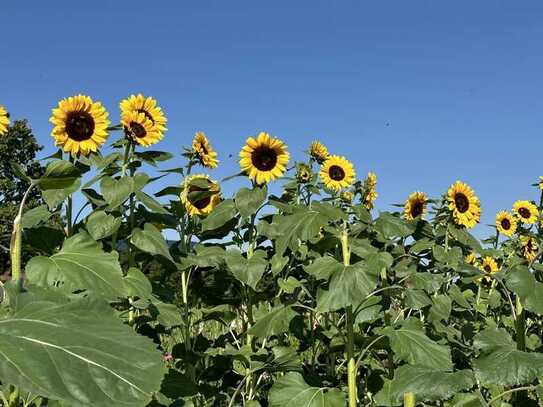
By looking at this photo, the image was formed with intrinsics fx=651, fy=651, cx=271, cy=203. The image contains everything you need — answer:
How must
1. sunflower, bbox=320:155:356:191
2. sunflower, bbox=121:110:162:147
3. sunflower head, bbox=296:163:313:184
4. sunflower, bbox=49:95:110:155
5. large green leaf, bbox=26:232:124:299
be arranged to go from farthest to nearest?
sunflower, bbox=320:155:356:191 < sunflower head, bbox=296:163:313:184 < sunflower, bbox=121:110:162:147 < sunflower, bbox=49:95:110:155 < large green leaf, bbox=26:232:124:299

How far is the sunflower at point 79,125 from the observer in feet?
10.6

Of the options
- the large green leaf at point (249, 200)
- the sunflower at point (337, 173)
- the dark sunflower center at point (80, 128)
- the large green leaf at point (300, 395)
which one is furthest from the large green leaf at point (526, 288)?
the sunflower at point (337, 173)

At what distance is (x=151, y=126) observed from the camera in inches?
137

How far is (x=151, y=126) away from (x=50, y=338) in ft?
10.1

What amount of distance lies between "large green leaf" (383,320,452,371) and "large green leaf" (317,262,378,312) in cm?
27

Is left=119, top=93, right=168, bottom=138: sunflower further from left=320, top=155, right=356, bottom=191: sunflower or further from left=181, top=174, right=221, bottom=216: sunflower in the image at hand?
left=320, top=155, right=356, bottom=191: sunflower

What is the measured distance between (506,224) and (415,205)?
7.41ft

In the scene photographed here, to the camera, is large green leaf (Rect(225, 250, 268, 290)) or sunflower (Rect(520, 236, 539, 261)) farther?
sunflower (Rect(520, 236, 539, 261))

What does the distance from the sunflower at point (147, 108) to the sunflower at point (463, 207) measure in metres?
2.04

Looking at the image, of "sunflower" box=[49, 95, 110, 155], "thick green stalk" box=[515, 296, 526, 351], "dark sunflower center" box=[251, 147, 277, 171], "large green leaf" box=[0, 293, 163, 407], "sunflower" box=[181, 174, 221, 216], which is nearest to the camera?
"large green leaf" box=[0, 293, 163, 407]

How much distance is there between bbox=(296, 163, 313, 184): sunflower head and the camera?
4.25 meters

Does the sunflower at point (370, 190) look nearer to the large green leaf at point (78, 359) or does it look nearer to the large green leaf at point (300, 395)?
the large green leaf at point (300, 395)

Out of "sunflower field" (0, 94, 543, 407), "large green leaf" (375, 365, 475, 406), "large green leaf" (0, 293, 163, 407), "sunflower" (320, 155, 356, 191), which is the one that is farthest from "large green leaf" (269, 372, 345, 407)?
"sunflower" (320, 155, 356, 191)

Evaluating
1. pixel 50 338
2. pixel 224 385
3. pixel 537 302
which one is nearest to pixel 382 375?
pixel 224 385
